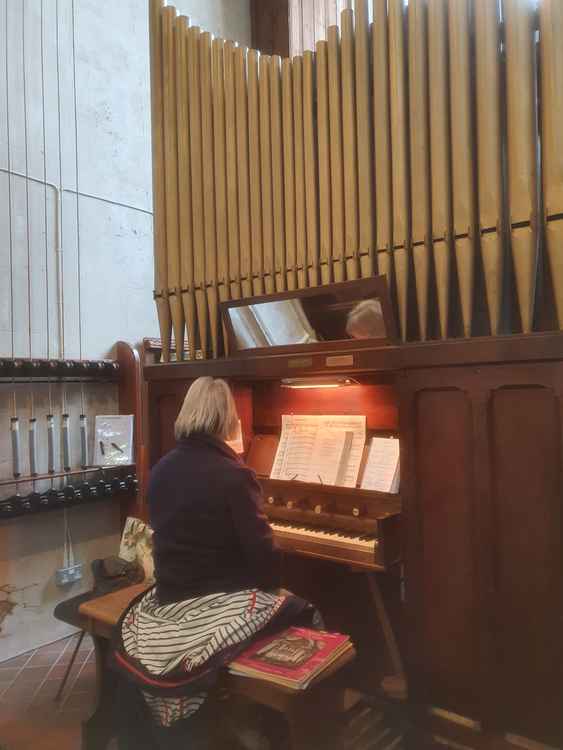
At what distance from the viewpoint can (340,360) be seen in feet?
9.42

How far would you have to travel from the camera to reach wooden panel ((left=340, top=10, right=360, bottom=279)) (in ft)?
9.66

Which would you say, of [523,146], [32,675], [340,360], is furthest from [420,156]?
[32,675]

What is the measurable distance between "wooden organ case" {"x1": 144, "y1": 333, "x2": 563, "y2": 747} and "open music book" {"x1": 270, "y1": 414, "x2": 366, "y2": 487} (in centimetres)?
11

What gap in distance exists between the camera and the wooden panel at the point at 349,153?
2.95 metres

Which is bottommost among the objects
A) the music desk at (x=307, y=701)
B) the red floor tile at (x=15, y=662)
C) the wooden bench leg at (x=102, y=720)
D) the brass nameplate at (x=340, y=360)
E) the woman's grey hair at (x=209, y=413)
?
the red floor tile at (x=15, y=662)

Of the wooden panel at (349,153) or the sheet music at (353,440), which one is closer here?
the wooden panel at (349,153)

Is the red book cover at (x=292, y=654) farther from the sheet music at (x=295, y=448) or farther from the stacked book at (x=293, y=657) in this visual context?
the sheet music at (x=295, y=448)

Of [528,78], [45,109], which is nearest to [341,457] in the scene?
[528,78]

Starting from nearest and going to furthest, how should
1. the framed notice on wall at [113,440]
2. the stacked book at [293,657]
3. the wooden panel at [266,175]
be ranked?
the stacked book at [293,657] < the wooden panel at [266,175] < the framed notice on wall at [113,440]

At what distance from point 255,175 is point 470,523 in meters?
2.19

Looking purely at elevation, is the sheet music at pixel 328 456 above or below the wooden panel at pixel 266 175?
below

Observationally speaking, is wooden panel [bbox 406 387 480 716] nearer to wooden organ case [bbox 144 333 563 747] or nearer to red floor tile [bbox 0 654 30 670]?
wooden organ case [bbox 144 333 563 747]

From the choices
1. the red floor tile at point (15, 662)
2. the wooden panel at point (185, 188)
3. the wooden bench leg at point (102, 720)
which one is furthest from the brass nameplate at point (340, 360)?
the red floor tile at point (15, 662)

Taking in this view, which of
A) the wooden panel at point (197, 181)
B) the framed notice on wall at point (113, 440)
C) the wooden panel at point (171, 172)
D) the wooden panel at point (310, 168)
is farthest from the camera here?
the framed notice on wall at point (113, 440)
